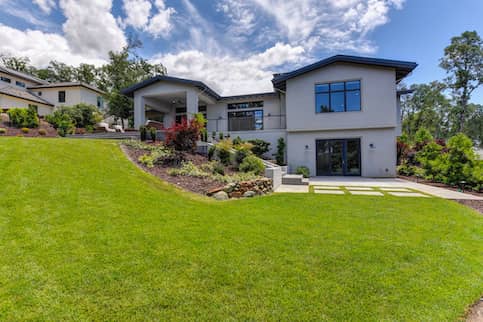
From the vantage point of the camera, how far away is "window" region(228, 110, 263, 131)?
651 inches

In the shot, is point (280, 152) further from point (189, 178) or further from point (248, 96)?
point (189, 178)

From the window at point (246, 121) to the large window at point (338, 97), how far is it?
15.7ft

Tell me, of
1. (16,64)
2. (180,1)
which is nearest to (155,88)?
(180,1)

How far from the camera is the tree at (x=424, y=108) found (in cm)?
3178

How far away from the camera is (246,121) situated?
16.6 metres

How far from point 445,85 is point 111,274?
3835 centimetres

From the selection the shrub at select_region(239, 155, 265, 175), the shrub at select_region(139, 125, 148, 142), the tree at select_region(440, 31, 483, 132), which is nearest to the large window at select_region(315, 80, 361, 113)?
the shrub at select_region(239, 155, 265, 175)

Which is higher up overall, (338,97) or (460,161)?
(338,97)

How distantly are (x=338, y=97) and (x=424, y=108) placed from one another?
2955cm

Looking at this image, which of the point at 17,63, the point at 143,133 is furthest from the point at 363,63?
the point at 17,63

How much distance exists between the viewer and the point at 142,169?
765 centimetres

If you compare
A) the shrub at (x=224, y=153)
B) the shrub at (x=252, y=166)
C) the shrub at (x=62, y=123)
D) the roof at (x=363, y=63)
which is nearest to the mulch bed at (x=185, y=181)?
the shrub at (x=252, y=166)

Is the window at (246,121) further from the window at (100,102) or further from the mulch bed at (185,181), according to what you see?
the window at (100,102)

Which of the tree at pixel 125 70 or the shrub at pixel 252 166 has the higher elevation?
the tree at pixel 125 70
